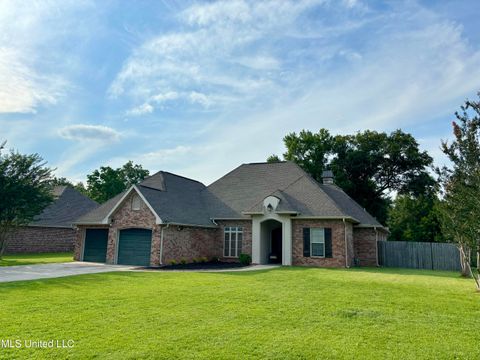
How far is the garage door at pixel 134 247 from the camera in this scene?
19.8m

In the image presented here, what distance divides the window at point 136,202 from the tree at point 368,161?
22.8 m

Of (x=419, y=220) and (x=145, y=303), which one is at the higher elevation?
(x=419, y=220)

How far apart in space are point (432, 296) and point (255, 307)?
222 inches

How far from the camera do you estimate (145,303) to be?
8.36 m

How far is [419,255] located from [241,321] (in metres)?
20.0

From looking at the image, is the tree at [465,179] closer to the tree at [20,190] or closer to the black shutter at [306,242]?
the black shutter at [306,242]

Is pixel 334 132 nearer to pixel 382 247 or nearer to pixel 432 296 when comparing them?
pixel 382 247

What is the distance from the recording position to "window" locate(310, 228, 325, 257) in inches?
783

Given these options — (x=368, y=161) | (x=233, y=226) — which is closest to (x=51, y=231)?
(x=233, y=226)

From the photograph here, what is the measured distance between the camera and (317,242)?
65.7ft

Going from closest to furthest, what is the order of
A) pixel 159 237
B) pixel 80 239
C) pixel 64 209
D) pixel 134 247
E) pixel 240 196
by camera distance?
pixel 159 237
pixel 134 247
pixel 80 239
pixel 240 196
pixel 64 209

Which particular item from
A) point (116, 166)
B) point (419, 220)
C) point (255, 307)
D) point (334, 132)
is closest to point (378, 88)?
point (255, 307)

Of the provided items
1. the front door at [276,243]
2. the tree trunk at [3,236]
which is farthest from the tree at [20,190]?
the front door at [276,243]

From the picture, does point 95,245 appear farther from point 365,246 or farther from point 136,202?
point 365,246
